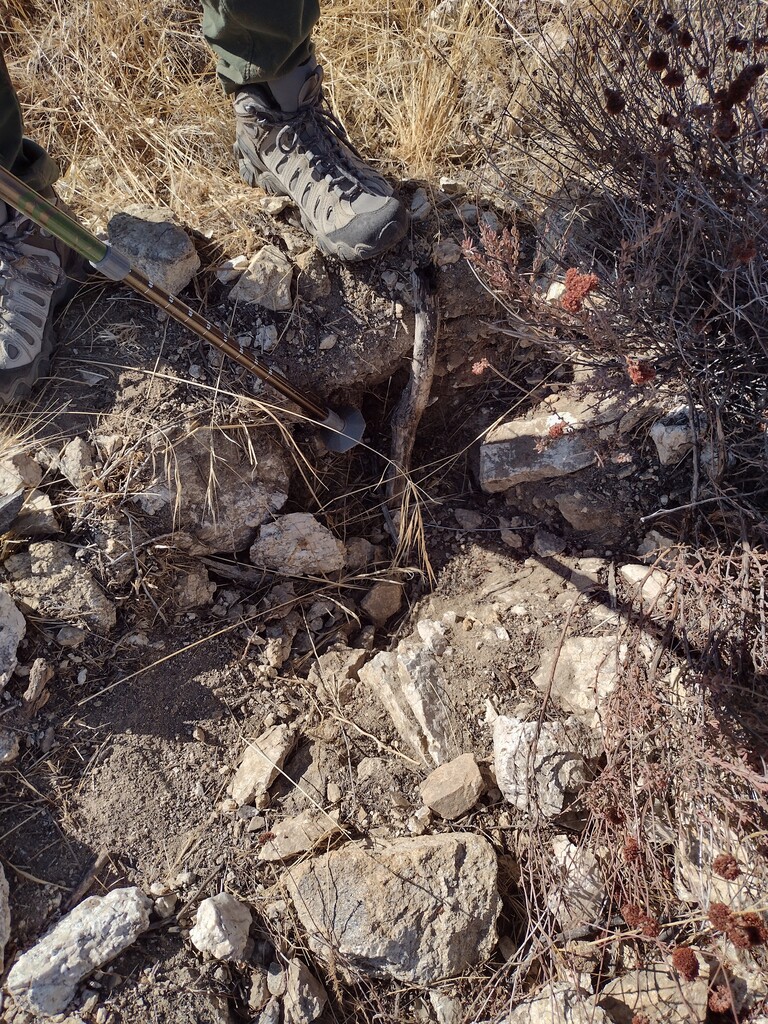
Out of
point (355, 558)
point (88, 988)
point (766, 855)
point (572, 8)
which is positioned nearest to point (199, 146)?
point (572, 8)

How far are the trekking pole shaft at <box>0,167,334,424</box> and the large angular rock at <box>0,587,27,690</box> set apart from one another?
0.83 meters

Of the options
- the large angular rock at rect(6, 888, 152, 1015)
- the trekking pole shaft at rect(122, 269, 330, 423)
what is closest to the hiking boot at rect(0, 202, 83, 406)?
the trekking pole shaft at rect(122, 269, 330, 423)

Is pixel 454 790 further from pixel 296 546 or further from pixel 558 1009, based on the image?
pixel 296 546

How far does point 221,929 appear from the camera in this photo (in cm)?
160

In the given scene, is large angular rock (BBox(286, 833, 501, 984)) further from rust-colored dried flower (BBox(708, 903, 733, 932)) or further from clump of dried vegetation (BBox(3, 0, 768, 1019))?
rust-colored dried flower (BBox(708, 903, 733, 932))

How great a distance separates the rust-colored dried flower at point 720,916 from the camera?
4.44ft

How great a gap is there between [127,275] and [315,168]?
727 mm

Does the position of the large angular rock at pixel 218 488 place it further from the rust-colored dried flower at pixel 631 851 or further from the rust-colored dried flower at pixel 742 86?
the rust-colored dried flower at pixel 742 86

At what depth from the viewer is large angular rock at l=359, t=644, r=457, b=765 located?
1865 millimetres

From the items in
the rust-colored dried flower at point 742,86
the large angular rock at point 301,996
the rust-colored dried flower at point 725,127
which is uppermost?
the rust-colored dried flower at point 742,86

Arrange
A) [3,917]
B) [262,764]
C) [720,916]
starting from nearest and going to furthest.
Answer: [720,916], [3,917], [262,764]

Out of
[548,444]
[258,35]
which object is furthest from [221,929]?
[258,35]

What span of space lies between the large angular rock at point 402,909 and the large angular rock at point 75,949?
0.36 m

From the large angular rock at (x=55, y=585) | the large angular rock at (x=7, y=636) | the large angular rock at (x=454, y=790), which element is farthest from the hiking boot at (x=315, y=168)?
the large angular rock at (x=454, y=790)
